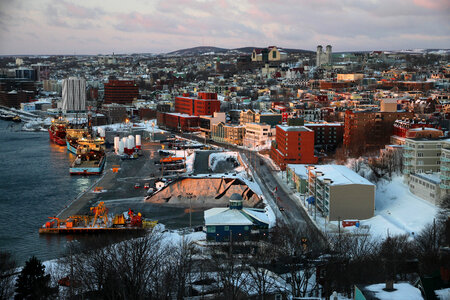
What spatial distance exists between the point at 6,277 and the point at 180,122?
85.7ft

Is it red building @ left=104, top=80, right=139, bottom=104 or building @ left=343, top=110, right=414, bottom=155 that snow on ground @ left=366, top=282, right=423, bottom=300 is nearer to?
building @ left=343, top=110, right=414, bottom=155

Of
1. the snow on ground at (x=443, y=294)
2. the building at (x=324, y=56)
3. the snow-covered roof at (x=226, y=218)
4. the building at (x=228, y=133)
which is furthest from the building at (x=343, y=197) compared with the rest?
the building at (x=324, y=56)

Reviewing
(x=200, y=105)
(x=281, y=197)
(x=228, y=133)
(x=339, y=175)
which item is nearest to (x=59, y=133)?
(x=200, y=105)

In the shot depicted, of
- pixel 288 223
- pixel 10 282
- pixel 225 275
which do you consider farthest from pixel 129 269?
pixel 288 223

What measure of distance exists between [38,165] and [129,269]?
1638 cm

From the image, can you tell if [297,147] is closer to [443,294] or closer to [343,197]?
[343,197]

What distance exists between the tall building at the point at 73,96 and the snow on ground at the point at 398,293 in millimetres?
45210

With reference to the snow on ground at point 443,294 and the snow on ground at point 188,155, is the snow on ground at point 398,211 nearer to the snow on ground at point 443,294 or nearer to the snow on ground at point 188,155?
the snow on ground at point 443,294

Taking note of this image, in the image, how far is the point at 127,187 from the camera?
1830 centimetres

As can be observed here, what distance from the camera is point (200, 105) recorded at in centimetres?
3550

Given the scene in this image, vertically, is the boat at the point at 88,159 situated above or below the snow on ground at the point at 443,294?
below

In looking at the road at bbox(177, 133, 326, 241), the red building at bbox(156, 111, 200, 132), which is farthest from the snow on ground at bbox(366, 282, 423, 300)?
the red building at bbox(156, 111, 200, 132)

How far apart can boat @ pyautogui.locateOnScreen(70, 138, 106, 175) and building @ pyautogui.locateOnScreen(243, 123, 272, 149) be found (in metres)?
6.46

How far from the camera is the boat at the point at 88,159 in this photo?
21.8 metres
